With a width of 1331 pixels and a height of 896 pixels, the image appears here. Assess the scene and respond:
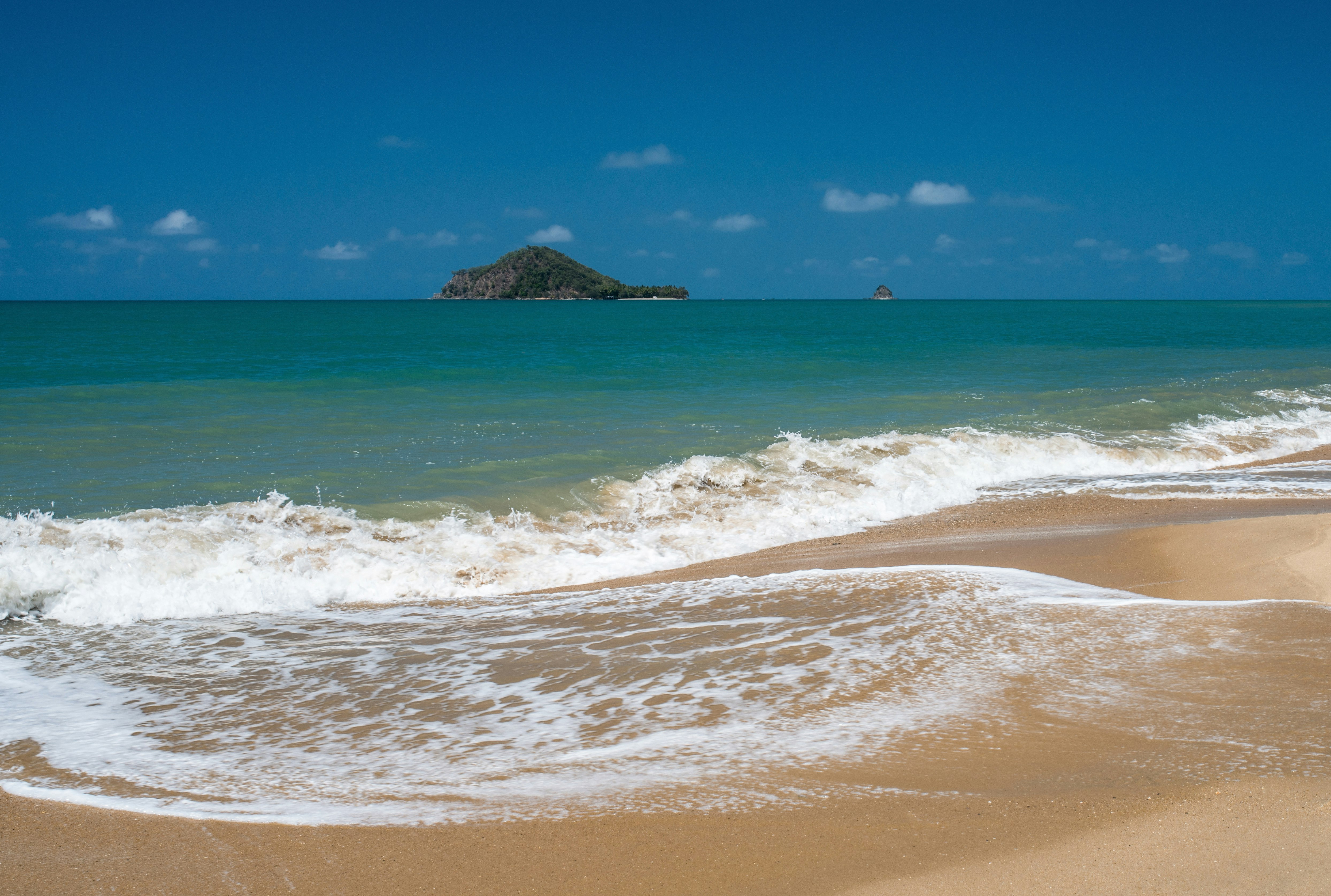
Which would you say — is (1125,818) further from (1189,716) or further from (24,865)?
(24,865)

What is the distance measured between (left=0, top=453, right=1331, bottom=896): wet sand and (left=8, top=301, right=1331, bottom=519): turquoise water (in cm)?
622

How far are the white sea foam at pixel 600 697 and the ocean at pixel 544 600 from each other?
0.03m

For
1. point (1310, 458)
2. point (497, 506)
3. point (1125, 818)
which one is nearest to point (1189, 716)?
point (1125, 818)

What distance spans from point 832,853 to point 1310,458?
14429 millimetres

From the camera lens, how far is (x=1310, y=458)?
1385cm

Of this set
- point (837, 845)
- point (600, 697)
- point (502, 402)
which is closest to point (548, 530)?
point (600, 697)

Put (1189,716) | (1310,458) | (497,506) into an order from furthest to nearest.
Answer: (1310,458) → (497,506) → (1189,716)

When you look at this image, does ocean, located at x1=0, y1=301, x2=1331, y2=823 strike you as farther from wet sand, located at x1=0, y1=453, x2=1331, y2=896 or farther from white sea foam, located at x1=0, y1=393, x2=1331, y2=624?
wet sand, located at x1=0, y1=453, x2=1331, y2=896

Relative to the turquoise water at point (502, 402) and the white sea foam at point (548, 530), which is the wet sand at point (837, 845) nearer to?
the white sea foam at point (548, 530)

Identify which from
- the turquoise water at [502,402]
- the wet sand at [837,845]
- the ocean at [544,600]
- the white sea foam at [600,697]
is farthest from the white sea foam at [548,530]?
the wet sand at [837,845]

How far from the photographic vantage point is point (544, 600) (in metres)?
7.08

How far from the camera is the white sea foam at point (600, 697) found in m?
3.82

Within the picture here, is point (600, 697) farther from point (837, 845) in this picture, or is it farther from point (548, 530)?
point (548, 530)

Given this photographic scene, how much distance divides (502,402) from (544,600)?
12841 mm
